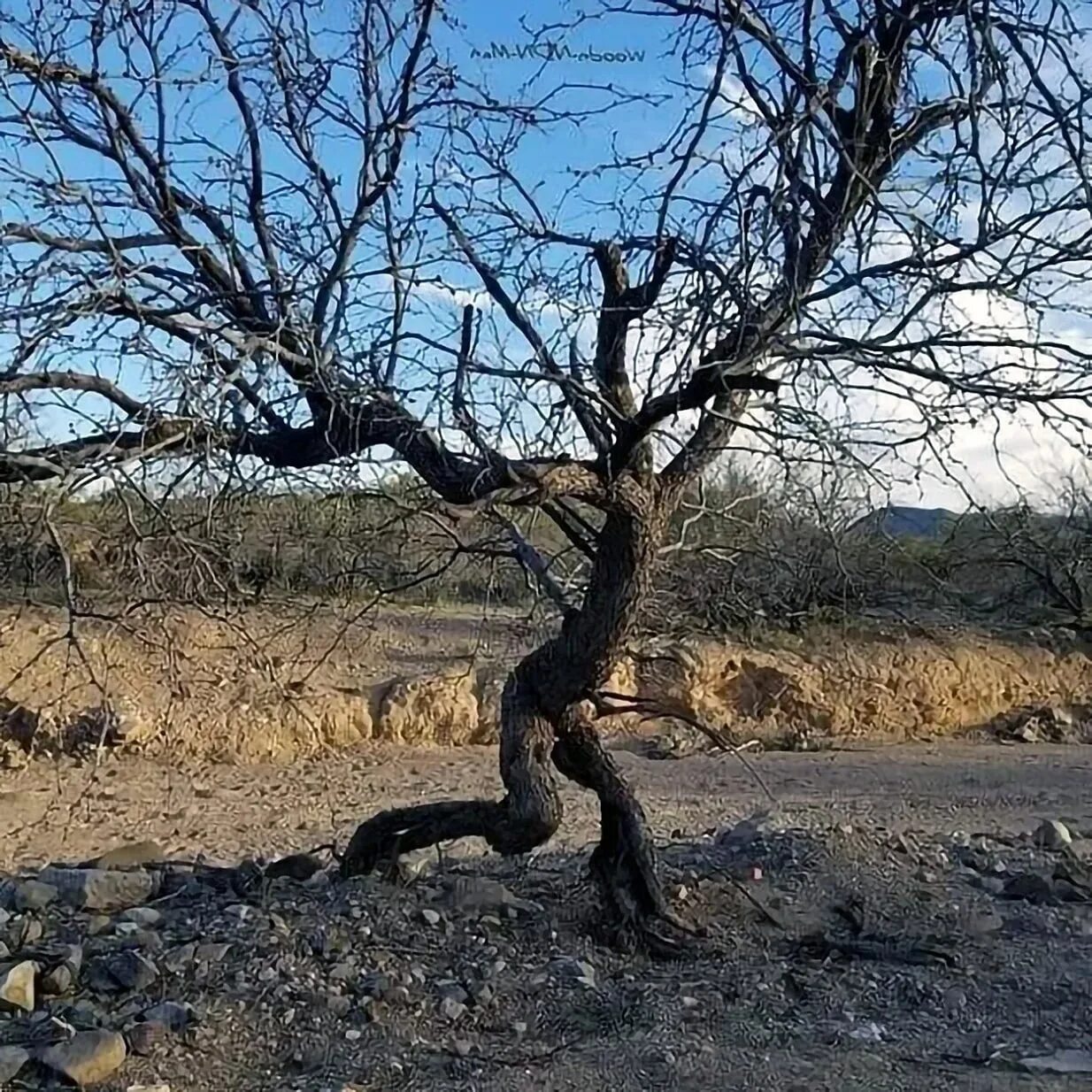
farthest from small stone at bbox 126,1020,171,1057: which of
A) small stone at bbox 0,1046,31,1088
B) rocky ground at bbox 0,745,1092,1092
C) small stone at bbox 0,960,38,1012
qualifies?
small stone at bbox 0,960,38,1012

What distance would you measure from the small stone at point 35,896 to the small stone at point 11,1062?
163cm

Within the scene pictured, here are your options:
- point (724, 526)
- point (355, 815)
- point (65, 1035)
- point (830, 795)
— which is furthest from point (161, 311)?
point (830, 795)

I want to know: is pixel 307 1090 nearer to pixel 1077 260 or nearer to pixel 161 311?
pixel 161 311

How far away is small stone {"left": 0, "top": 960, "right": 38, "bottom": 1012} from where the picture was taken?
4793 mm

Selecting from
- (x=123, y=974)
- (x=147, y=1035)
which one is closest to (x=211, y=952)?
(x=123, y=974)

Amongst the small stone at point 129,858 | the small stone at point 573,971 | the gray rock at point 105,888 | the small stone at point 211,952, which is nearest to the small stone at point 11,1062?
the small stone at point 211,952

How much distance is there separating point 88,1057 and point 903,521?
333 cm

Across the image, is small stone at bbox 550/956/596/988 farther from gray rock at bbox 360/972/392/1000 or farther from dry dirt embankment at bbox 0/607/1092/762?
dry dirt embankment at bbox 0/607/1092/762

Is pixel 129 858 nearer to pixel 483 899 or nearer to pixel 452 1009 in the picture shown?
pixel 483 899

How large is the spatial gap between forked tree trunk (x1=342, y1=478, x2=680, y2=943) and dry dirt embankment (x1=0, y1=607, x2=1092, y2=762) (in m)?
8.08

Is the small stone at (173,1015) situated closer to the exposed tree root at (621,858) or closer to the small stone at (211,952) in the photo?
the small stone at (211,952)

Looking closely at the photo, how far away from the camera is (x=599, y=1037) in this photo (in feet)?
15.8

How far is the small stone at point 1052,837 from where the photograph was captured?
8023 mm

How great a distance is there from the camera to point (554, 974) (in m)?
5.23
